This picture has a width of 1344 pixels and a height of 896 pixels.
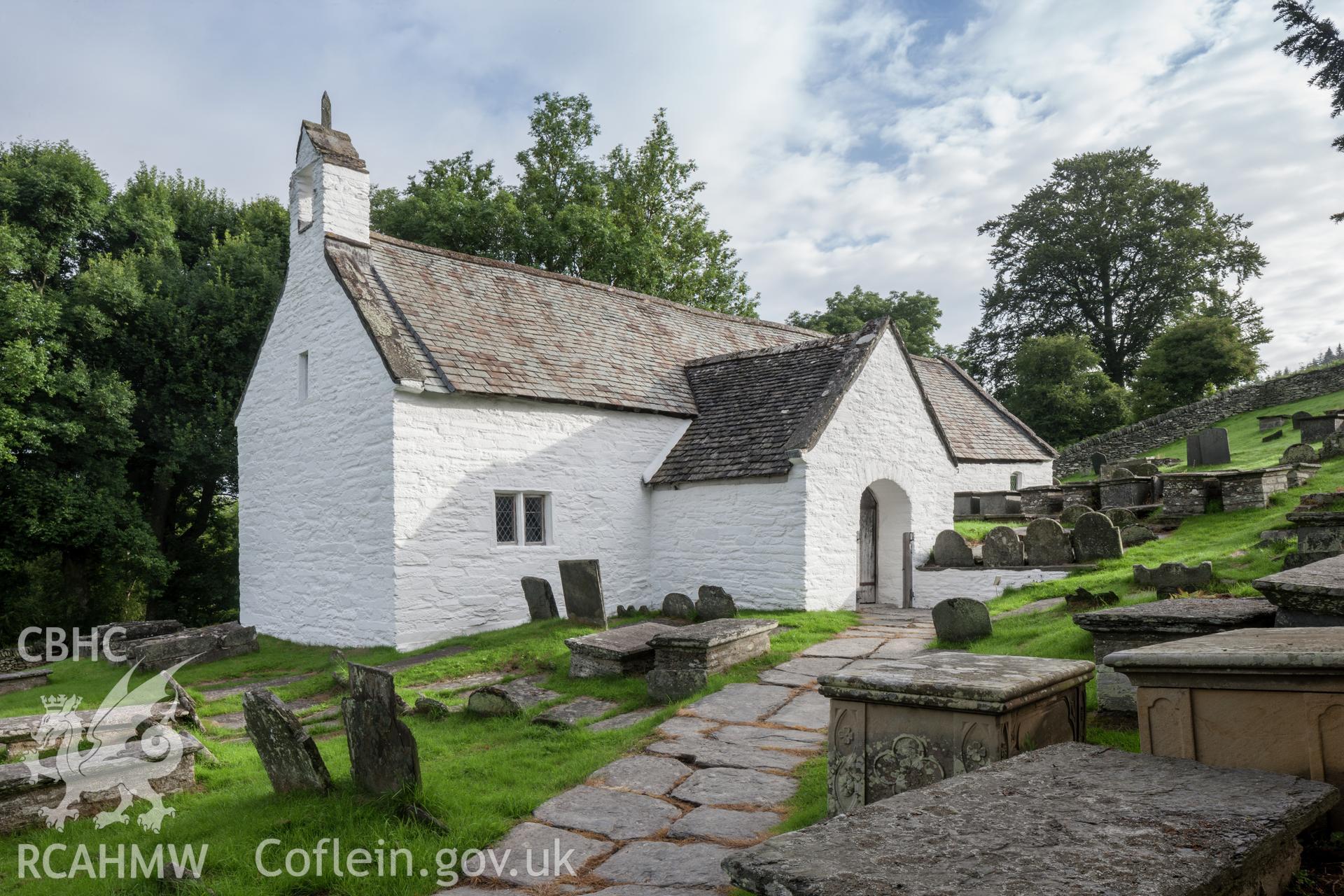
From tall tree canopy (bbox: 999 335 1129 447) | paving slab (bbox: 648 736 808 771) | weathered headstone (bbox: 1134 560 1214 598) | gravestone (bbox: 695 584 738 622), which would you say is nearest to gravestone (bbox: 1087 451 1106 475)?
tall tree canopy (bbox: 999 335 1129 447)

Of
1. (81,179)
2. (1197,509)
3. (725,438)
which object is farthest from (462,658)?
(81,179)

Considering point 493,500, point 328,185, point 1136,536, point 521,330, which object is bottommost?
point 1136,536

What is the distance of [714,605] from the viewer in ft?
41.3

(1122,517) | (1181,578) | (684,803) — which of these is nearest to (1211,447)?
(1122,517)

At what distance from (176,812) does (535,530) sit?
979 cm

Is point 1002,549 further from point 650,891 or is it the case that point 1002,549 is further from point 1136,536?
point 650,891

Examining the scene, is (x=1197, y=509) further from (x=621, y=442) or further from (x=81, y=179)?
A: (x=81, y=179)

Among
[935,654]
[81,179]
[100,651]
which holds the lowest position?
[100,651]

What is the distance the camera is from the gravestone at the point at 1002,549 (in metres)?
14.3

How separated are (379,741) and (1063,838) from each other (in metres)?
4.38

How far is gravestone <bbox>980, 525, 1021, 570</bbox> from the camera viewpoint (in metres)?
14.3

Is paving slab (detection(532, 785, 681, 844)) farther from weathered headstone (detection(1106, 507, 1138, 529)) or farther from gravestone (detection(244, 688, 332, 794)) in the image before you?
weathered headstone (detection(1106, 507, 1138, 529))

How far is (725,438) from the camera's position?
16.4 metres

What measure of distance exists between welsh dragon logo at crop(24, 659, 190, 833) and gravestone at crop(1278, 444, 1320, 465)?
2244 cm
